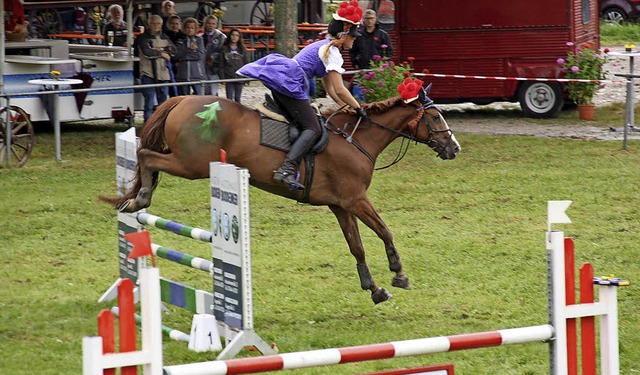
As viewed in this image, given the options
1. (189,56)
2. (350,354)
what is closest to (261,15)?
(189,56)

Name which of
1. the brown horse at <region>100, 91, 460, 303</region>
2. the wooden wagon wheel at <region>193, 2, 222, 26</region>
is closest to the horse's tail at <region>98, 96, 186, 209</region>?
the brown horse at <region>100, 91, 460, 303</region>

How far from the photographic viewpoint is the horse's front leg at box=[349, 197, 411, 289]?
9.19m

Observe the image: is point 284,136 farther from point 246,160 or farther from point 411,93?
point 411,93

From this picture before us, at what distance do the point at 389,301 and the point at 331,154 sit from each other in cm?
126

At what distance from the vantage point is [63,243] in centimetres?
1163

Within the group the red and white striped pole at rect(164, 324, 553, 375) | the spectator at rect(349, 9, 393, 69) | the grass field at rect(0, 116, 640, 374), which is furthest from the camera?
the spectator at rect(349, 9, 393, 69)

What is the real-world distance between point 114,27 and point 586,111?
9306mm

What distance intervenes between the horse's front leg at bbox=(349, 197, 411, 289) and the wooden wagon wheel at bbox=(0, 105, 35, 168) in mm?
7550

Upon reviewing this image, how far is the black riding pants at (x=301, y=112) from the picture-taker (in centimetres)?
933

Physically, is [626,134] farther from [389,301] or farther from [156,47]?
[389,301]

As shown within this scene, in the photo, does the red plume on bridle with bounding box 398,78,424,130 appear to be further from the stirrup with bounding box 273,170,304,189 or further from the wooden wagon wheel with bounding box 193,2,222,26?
the wooden wagon wheel with bounding box 193,2,222,26

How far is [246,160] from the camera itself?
9.34 meters

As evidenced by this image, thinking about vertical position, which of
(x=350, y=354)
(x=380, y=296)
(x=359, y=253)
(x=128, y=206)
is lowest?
(x=380, y=296)

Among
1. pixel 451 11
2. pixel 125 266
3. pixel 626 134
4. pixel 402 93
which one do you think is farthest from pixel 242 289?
pixel 451 11
